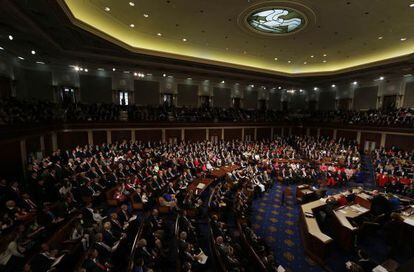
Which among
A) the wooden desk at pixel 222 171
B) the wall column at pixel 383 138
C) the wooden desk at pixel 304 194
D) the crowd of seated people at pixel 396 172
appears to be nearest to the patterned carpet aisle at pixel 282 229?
the wooden desk at pixel 304 194

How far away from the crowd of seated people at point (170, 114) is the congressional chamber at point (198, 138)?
156 millimetres

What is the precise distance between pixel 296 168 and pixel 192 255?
→ 9.46 metres

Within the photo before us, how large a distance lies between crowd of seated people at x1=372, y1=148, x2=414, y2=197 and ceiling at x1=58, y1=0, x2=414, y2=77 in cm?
672

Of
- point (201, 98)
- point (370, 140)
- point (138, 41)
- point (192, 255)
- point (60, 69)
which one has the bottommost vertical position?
point (192, 255)

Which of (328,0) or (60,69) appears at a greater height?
(328,0)

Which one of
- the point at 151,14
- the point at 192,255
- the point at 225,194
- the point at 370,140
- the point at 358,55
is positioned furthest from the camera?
the point at 370,140

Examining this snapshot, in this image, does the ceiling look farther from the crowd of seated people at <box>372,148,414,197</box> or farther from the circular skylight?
the crowd of seated people at <box>372,148,414,197</box>

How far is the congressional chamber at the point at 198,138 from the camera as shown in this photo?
539 cm

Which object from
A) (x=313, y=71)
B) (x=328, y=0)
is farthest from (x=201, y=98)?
(x=328, y=0)

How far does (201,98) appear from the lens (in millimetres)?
22125

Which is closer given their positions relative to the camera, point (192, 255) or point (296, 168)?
point (192, 255)

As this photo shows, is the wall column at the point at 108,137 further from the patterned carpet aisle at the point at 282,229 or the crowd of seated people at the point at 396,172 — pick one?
the crowd of seated people at the point at 396,172

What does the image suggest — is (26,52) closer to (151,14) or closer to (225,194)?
(151,14)

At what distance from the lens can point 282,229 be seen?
7.10 metres
